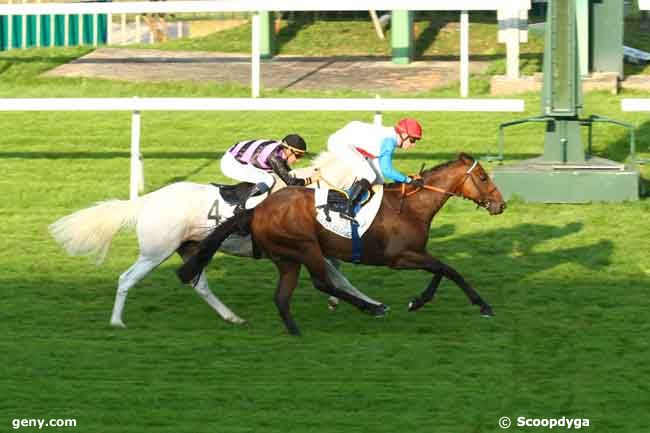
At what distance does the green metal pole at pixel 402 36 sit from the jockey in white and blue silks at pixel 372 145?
28.6 ft

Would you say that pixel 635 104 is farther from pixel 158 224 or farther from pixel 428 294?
pixel 158 224

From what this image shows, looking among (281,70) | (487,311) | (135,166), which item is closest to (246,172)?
(487,311)

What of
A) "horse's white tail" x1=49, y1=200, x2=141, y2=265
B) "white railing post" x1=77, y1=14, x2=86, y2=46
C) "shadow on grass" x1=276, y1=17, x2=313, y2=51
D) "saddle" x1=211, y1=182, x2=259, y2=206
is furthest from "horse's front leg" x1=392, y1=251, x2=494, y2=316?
"white railing post" x1=77, y1=14, x2=86, y2=46

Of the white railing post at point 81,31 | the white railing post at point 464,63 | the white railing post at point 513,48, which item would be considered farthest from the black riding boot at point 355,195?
the white railing post at point 81,31

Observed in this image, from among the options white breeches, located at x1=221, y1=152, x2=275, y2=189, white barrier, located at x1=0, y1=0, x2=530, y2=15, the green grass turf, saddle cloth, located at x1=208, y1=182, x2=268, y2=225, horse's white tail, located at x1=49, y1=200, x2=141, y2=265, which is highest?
white barrier, located at x1=0, y1=0, x2=530, y2=15

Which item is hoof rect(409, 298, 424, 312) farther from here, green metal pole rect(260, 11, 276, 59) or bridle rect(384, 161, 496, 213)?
green metal pole rect(260, 11, 276, 59)

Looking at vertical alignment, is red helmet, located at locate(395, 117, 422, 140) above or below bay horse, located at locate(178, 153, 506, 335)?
above

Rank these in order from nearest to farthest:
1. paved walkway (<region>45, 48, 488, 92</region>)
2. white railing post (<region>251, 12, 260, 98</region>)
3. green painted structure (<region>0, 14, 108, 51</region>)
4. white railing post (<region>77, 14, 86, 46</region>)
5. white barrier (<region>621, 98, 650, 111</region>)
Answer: white barrier (<region>621, 98, 650, 111</region>)
white railing post (<region>251, 12, 260, 98</region>)
paved walkway (<region>45, 48, 488, 92</region>)
green painted structure (<region>0, 14, 108, 51</region>)
white railing post (<region>77, 14, 86, 46</region>)

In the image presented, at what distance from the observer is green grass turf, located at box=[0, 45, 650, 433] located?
7.61 meters

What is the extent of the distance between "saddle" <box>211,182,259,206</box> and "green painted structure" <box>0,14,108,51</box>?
13.2 m

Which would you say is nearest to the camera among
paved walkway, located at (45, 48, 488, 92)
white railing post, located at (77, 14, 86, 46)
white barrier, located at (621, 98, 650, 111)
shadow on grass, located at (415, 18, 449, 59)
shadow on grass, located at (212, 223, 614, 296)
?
shadow on grass, located at (212, 223, 614, 296)

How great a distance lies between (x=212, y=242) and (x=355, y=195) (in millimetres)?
937

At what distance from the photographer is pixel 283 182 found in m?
Answer: 10.0

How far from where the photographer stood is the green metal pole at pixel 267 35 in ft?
63.5
